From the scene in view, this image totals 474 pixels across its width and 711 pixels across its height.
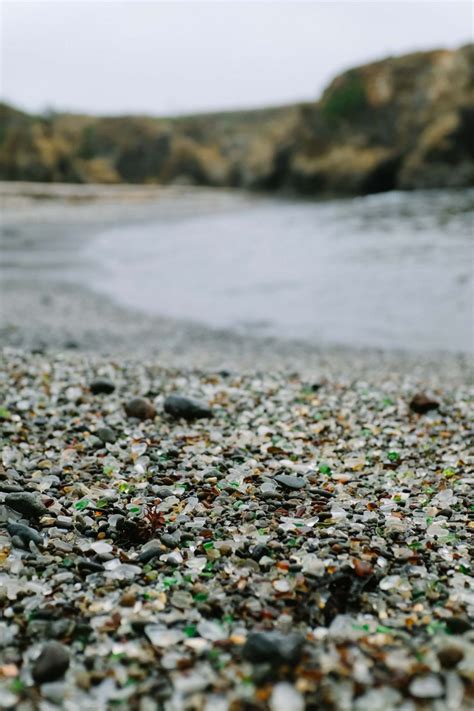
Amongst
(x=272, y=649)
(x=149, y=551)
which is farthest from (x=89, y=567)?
(x=272, y=649)

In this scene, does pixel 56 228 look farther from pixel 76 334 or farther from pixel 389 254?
pixel 76 334

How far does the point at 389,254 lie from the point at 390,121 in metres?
51.5

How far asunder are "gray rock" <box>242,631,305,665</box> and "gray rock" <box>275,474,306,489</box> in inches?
62.1

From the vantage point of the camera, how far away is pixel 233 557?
10.8 ft

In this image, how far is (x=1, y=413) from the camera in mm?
5262

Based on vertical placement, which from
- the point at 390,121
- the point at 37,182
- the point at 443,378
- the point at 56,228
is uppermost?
the point at 390,121

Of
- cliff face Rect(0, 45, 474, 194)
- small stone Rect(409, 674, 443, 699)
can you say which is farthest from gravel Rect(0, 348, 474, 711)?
cliff face Rect(0, 45, 474, 194)

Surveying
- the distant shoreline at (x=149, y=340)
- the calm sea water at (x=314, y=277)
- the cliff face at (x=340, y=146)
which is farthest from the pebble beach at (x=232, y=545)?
the cliff face at (x=340, y=146)

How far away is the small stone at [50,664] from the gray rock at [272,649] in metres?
0.79

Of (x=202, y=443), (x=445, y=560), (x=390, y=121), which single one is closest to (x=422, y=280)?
(x=202, y=443)

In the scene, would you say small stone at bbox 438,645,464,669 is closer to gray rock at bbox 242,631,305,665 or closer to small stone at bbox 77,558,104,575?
gray rock at bbox 242,631,305,665

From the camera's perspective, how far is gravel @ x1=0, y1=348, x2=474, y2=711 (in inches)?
95.7

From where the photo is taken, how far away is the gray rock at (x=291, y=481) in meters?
4.12

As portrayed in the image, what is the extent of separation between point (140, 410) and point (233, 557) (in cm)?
244
